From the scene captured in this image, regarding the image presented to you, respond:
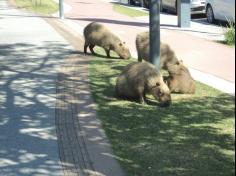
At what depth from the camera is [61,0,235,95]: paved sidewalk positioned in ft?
37.3

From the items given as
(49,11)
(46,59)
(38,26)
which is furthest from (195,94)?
(49,11)

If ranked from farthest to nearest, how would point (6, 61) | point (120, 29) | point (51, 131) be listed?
point (120, 29)
point (6, 61)
point (51, 131)

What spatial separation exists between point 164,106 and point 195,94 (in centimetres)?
119

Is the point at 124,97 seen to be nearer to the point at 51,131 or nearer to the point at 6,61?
the point at 51,131

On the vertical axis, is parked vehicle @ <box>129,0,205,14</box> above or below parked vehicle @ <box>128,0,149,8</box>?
above

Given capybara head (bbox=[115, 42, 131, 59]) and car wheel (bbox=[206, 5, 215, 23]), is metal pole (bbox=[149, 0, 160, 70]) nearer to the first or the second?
capybara head (bbox=[115, 42, 131, 59])

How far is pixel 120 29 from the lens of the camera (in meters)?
20.5

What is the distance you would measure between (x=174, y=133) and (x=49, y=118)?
7.21 ft

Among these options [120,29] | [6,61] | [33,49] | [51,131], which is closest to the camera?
[51,131]

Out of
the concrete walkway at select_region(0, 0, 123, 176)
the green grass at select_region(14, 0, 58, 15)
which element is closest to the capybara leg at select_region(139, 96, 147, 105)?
the concrete walkway at select_region(0, 0, 123, 176)

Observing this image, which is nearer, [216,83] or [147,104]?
[147,104]

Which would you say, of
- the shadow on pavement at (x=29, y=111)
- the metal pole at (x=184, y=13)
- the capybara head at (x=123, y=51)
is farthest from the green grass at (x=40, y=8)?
the capybara head at (x=123, y=51)

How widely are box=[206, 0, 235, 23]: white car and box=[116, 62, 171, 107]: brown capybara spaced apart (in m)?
10.2

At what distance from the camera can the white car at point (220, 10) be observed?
1963 centimetres
